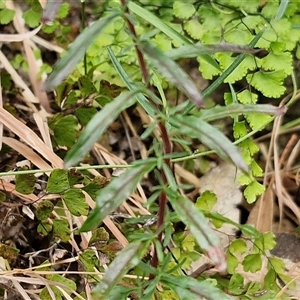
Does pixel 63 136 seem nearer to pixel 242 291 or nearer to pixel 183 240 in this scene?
pixel 183 240

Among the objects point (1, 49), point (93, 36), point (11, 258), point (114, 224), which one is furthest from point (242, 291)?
point (1, 49)

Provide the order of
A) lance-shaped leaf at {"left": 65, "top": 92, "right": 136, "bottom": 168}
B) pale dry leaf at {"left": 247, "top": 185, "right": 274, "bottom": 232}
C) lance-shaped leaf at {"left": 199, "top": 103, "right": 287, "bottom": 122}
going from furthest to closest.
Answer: pale dry leaf at {"left": 247, "top": 185, "right": 274, "bottom": 232}, lance-shaped leaf at {"left": 199, "top": 103, "right": 287, "bottom": 122}, lance-shaped leaf at {"left": 65, "top": 92, "right": 136, "bottom": 168}

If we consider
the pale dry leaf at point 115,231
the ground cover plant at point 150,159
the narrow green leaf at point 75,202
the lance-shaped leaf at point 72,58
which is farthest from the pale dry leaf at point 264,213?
the lance-shaped leaf at point 72,58

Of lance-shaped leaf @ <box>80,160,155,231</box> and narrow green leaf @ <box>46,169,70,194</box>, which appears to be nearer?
lance-shaped leaf @ <box>80,160,155,231</box>

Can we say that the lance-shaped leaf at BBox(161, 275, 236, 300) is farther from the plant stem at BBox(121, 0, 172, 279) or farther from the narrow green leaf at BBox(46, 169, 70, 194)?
the narrow green leaf at BBox(46, 169, 70, 194)

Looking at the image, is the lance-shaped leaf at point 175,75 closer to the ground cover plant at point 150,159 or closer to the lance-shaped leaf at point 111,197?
the ground cover plant at point 150,159

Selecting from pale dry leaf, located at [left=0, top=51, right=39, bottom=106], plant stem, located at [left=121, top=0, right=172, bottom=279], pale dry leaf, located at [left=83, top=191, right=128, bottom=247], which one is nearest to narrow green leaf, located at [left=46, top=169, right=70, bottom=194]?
pale dry leaf, located at [left=83, top=191, right=128, bottom=247]

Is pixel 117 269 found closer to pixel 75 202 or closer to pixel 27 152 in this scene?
pixel 75 202

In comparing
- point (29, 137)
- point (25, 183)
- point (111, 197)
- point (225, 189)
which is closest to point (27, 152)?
point (29, 137)
